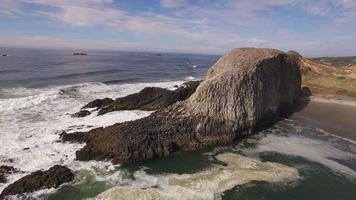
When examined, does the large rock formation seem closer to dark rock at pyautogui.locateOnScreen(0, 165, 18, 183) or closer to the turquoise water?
the turquoise water

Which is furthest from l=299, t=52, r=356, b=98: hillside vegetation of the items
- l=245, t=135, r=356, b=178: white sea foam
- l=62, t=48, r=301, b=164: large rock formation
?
l=245, t=135, r=356, b=178: white sea foam

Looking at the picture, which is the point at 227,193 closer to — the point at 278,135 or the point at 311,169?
the point at 311,169

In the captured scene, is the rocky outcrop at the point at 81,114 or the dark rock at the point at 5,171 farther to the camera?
the rocky outcrop at the point at 81,114

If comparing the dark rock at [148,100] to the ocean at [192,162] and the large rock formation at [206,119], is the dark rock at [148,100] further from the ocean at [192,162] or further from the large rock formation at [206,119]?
the large rock formation at [206,119]

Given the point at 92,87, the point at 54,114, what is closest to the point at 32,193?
the point at 54,114

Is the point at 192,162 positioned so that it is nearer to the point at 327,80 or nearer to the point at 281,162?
the point at 281,162

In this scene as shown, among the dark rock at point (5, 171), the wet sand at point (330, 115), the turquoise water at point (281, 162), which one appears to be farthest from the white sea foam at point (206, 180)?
the wet sand at point (330, 115)

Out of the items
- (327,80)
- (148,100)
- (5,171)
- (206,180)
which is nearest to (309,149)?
(206,180)
